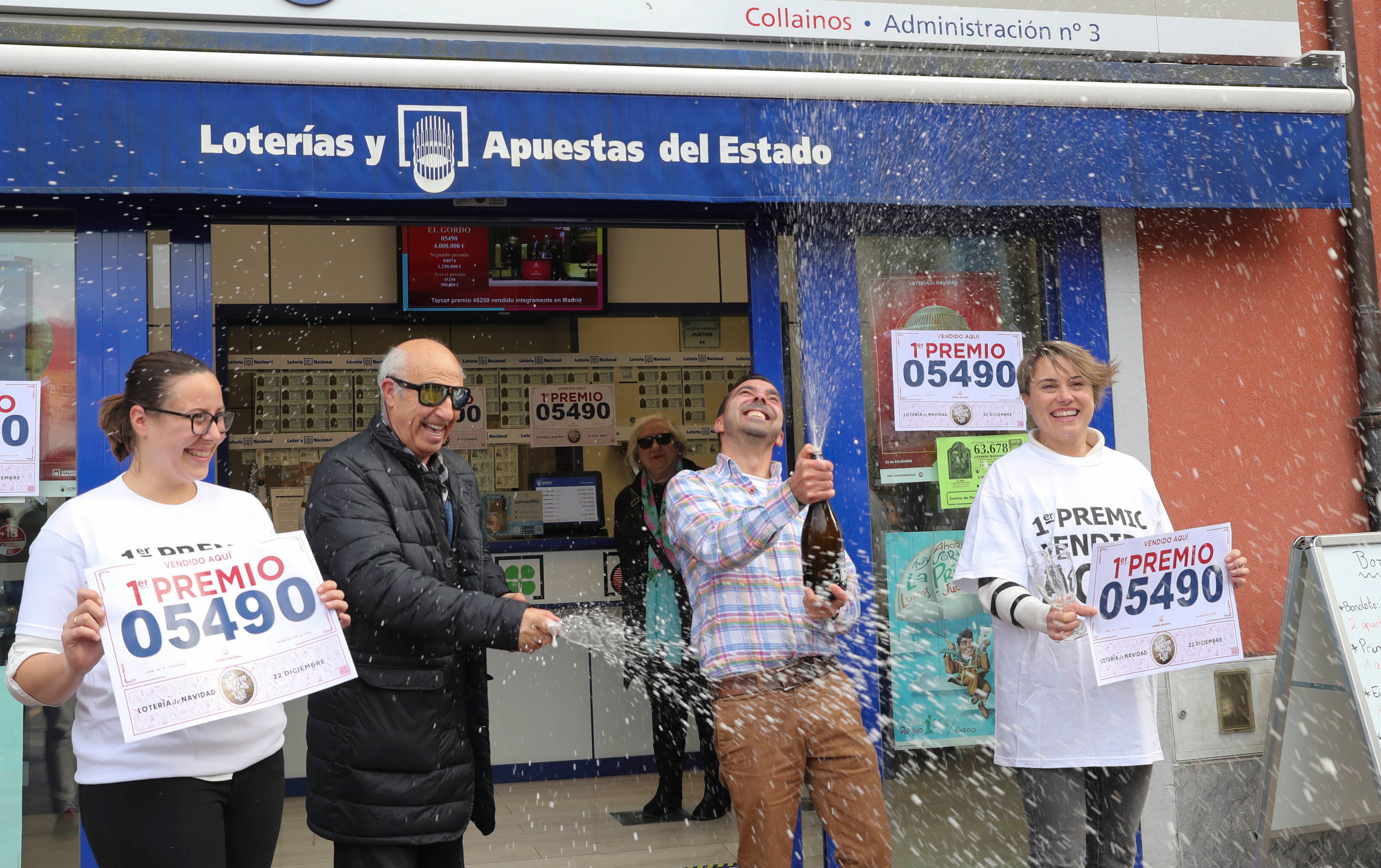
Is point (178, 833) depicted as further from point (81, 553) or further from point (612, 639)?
point (612, 639)

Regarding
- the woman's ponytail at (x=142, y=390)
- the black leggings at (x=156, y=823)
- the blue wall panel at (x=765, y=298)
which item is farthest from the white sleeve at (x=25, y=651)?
the blue wall panel at (x=765, y=298)

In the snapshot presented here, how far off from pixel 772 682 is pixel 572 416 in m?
5.00

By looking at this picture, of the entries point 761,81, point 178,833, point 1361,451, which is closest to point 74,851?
point 178,833

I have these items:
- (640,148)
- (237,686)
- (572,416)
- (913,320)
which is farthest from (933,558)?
(572,416)

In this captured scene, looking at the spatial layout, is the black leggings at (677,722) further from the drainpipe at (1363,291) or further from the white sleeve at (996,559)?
the drainpipe at (1363,291)

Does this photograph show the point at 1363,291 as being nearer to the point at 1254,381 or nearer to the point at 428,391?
the point at 1254,381

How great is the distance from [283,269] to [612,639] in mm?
3308

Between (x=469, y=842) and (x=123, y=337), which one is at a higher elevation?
(x=123, y=337)

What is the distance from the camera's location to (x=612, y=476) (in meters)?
8.36

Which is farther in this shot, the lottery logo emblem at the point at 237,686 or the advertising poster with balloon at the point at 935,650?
the advertising poster with balloon at the point at 935,650

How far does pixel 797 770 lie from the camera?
3.67 meters

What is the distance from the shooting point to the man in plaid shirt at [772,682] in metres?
3.61

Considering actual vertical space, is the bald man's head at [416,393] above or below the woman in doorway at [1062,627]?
above

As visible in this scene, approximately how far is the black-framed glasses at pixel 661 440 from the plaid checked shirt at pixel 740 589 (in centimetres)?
255
